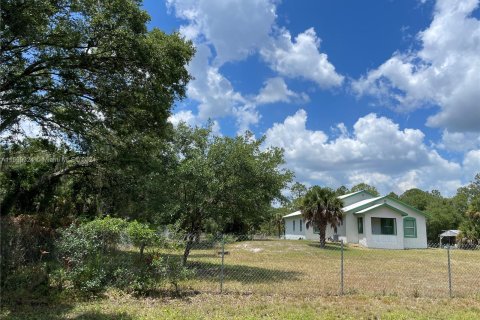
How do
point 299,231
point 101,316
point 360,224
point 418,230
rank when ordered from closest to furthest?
point 101,316
point 418,230
point 360,224
point 299,231

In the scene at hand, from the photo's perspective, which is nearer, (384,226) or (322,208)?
(322,208)

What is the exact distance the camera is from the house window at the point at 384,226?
31094 mm

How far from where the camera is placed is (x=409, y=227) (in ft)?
105

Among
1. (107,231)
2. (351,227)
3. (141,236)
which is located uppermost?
(107,231)

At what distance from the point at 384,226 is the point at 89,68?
1038 inches

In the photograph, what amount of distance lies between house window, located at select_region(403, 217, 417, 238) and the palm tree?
20.7ft

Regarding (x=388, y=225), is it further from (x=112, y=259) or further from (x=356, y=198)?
(x=112, y=259)

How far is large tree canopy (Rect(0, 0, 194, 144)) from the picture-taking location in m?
9.64

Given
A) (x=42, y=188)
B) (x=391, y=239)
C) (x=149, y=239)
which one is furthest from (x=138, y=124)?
(x=391, y=239)

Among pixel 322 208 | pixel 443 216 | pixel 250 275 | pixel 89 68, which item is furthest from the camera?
pixel 443 216

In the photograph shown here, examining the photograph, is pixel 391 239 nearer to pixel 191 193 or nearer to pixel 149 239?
pixel 191 193

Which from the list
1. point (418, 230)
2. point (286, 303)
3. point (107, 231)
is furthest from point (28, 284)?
point (418, 230)

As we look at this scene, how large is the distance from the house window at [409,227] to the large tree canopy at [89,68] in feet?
80.9

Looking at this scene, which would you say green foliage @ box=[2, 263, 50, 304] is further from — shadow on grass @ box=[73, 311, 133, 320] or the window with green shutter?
the window with green shutter
